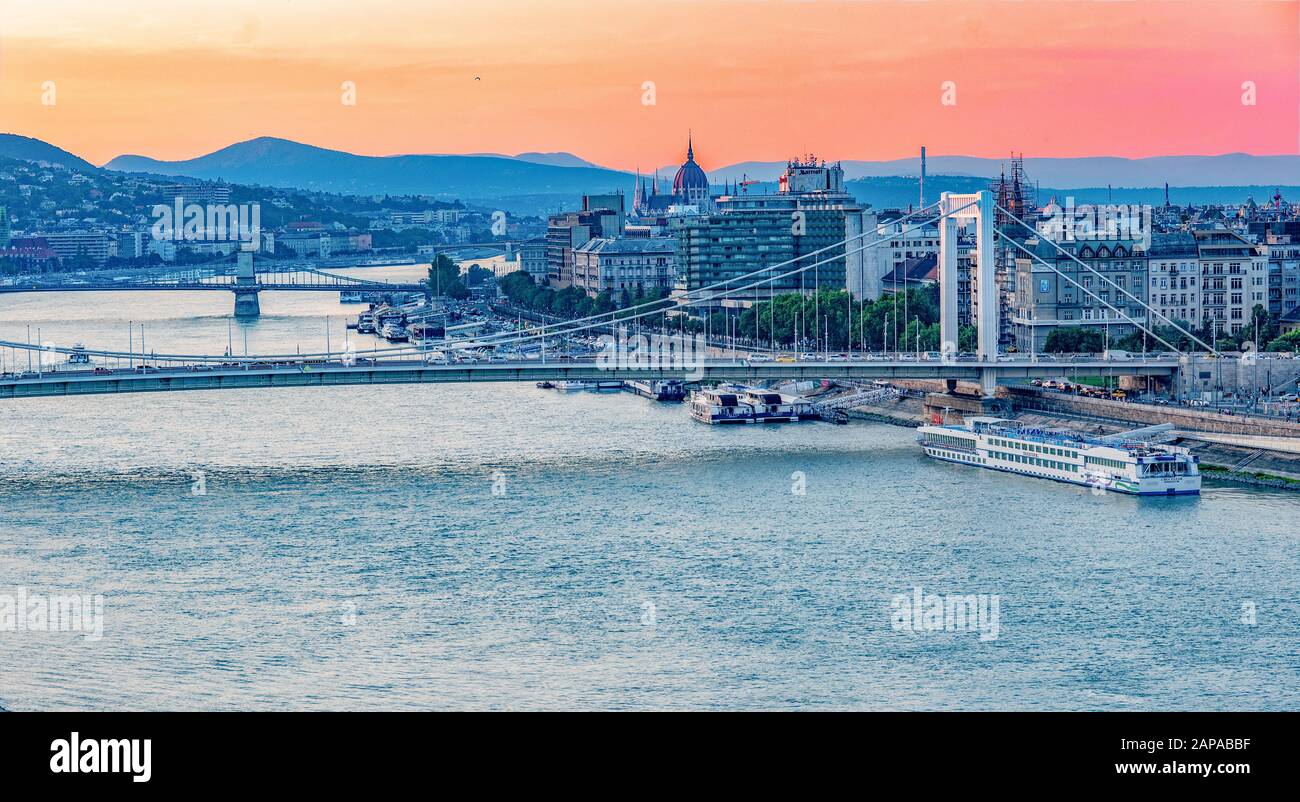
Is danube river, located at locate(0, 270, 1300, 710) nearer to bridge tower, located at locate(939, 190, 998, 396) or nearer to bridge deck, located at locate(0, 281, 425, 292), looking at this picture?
bridge tower, located at locate(939, 190, 998, 396)

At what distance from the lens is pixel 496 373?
16.6 m

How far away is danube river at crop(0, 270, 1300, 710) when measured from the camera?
24.6 ft

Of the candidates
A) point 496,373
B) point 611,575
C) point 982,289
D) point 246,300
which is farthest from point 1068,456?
point 246,300

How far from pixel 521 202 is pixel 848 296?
86.5 metres

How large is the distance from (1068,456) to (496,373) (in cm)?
518

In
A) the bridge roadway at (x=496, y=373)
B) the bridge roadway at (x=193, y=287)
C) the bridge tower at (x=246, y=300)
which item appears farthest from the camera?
the bridge roadway at (x=193, y=287)

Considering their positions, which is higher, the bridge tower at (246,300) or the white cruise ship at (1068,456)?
the bridge tower at (246,300)

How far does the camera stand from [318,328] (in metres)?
34.6

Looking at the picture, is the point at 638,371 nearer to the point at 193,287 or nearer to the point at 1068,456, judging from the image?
the point at 1068,456

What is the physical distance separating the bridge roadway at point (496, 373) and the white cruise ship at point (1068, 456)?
108 cm

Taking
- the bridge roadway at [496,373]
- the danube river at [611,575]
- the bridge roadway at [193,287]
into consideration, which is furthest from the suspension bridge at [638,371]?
the bridge roadway at [193,287]

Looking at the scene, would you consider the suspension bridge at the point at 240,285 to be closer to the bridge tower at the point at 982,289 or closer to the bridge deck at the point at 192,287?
the bridge deck at the point at 192,287

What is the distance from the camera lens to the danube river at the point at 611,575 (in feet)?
24.6

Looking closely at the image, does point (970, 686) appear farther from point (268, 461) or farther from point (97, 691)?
point (268, 461)
